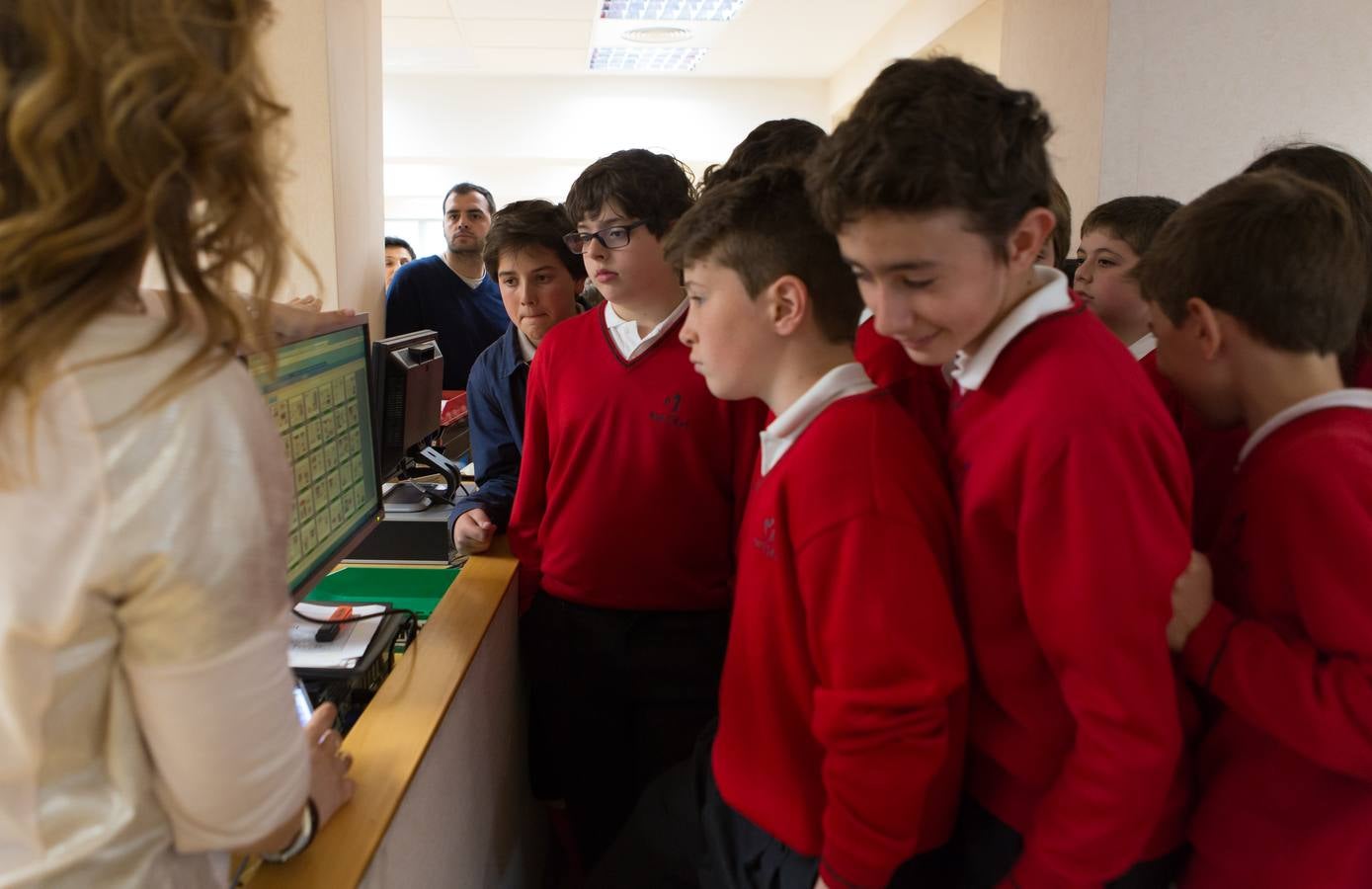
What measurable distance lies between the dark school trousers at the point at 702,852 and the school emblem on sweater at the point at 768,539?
0.33 meters

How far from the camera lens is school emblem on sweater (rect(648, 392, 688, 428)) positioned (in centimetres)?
148

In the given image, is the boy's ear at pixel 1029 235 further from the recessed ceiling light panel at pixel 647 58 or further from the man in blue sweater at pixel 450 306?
the recessed ceiling light panel at pixel 647 58

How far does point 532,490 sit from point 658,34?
478cm

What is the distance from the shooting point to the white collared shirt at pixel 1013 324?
912 millimetres

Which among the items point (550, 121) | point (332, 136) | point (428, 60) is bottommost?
point (332, 136)

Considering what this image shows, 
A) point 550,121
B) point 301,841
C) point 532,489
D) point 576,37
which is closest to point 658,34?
point 576,37

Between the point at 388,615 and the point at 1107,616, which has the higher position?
the point at 1107,616

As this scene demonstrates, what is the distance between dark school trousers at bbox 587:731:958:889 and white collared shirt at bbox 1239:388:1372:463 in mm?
585

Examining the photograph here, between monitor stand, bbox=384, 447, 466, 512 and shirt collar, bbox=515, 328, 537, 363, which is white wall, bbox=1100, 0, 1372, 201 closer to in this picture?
shirt collar, bbox=515, 328, 537, 363

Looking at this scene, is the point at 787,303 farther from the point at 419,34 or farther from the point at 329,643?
the point at 419,34

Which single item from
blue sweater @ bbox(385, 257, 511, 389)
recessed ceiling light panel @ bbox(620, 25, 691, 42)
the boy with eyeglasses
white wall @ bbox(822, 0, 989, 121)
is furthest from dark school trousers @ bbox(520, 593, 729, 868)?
recessed ceiling light panel @ bbox(620, 25, 691, 42)

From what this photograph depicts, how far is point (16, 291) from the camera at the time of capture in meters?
0.51

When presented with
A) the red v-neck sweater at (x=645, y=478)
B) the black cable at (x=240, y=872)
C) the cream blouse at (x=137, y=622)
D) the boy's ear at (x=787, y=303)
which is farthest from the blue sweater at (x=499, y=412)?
the cream blouse at (x=137, y=622)

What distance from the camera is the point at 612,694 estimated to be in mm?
1591
